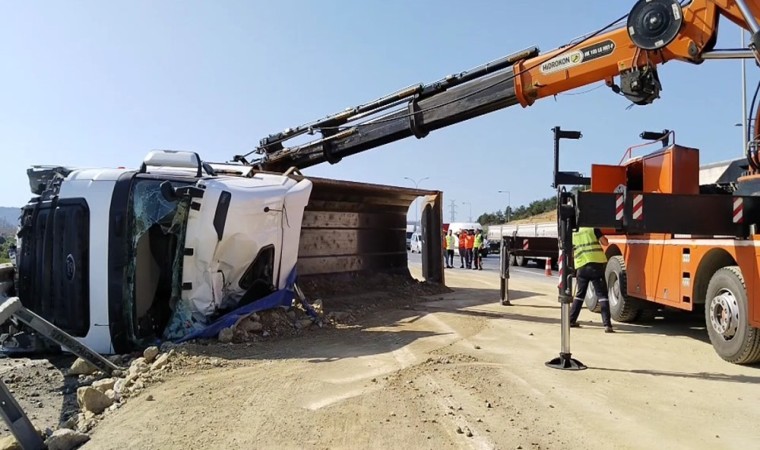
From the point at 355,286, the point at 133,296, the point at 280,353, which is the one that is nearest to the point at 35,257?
the point at 133,296

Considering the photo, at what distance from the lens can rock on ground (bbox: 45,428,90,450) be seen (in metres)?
4.02

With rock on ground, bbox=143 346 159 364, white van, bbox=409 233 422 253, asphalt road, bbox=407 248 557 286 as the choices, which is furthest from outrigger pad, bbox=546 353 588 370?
white van, bbox=409 233 422 253

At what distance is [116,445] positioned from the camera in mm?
4027

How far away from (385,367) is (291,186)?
323cm

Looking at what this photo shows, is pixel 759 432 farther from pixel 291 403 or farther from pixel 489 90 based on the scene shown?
pixel 489 90

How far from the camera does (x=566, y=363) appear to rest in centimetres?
618

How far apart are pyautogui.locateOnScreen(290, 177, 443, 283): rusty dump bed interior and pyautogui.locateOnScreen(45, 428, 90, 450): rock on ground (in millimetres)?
6321

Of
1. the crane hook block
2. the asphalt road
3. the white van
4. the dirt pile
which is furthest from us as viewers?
the white van

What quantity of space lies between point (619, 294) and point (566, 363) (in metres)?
3.76

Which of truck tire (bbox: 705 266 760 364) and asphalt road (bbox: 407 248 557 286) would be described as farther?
asphalt road (bbox: 407 248 557 286)

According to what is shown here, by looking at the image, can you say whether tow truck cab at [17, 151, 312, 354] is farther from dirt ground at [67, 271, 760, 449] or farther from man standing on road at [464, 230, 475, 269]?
man standing on road at [464, 230, 475, 269]

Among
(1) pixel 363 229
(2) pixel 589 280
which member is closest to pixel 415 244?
(1) pixel 363 229

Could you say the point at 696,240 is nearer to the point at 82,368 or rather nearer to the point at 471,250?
the point at 82,368

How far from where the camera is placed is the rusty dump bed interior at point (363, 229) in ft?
36.4
